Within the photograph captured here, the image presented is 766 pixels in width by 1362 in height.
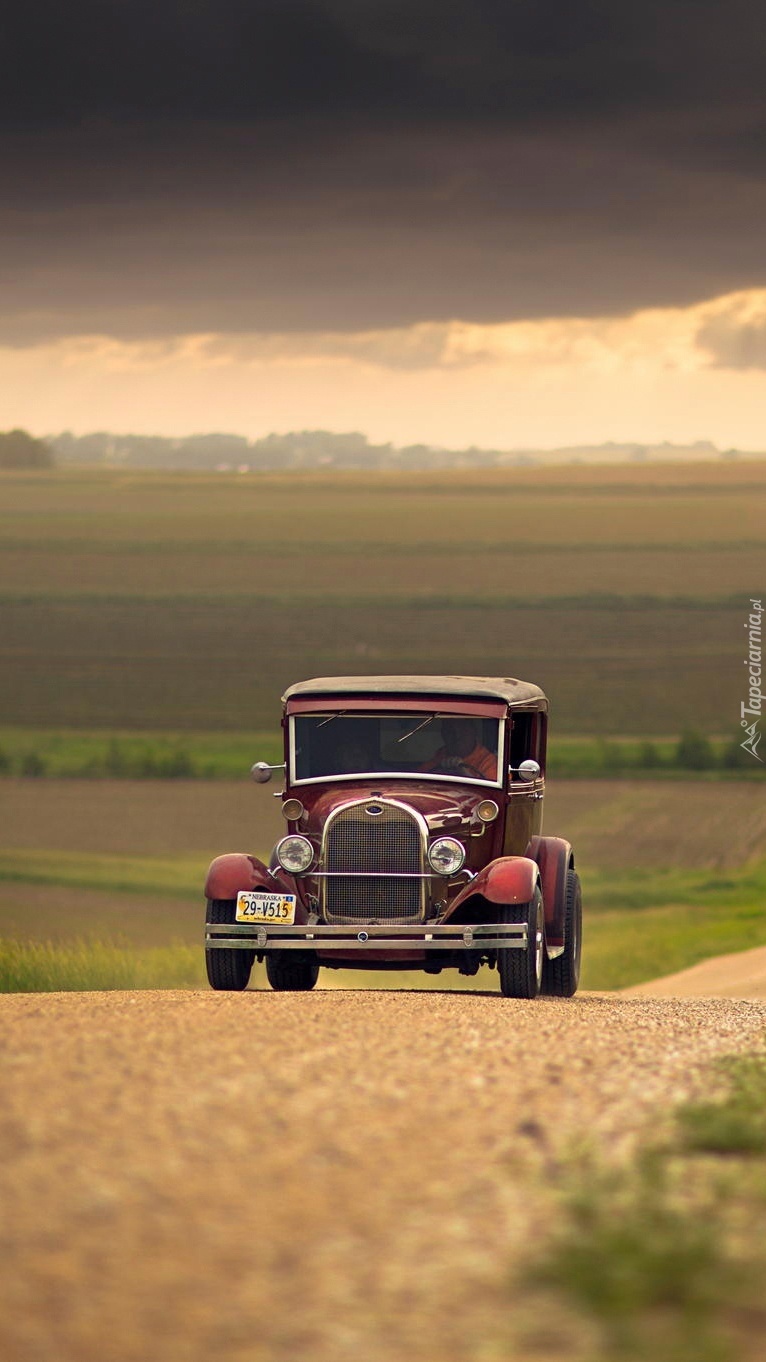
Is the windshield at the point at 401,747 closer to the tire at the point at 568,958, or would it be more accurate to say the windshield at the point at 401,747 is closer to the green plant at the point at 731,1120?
the tire at the point at 568,958

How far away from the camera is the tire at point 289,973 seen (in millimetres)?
14519

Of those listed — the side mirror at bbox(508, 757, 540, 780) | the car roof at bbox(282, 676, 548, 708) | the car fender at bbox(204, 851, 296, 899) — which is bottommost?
the car fender at bbox(204, 851, 296, 899)

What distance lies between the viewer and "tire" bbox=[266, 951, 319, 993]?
572 inches

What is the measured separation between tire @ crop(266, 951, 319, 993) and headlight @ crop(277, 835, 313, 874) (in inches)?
43.2

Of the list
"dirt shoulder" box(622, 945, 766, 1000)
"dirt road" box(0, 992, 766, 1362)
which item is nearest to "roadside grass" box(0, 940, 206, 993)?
"dirt shoulder" box(622, 945, 766, 1000)

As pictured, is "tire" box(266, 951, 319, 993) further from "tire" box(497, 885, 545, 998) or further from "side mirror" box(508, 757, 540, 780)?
"side mirror" box(508, 757, 540, 780)

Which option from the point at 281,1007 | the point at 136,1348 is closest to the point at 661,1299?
the point at 136,1348

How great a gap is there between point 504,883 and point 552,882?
1999 millimetres

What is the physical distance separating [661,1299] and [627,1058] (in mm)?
3781

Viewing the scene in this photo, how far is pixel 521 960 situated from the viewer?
524 inches

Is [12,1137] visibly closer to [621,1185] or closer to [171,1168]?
[171,1168]

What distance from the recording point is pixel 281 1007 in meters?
10.4

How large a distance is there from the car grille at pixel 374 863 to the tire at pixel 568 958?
2.40m

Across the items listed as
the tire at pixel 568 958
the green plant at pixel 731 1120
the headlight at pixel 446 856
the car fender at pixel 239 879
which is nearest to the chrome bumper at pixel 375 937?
the car fender at pixel 239 879
